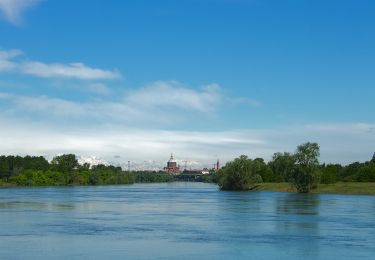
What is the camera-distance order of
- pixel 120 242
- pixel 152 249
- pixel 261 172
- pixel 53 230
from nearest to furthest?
pixel 152 249 < pixel 120 242 < pixel 53 230 < pixel 261 172

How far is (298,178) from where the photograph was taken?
10850 cm

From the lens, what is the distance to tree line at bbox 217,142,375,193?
107 metres

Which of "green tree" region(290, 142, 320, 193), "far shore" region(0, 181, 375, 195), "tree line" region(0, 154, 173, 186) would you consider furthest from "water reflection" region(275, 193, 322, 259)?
"tree line" region(0, 154, 173, 186)

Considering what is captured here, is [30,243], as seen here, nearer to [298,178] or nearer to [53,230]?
[53,230]

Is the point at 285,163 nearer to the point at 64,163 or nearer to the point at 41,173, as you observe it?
the point at 41,173

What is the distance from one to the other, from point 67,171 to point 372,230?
164194 mm

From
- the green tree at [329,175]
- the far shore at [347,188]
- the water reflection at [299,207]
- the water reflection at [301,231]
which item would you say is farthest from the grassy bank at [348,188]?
the water reflection at [301,231]

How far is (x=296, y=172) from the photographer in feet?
354

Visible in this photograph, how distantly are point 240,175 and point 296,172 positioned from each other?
22.1m

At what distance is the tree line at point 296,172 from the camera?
107 m

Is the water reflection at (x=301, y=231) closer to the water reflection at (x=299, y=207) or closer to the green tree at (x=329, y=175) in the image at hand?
the water reflection at (x=299, y=207)

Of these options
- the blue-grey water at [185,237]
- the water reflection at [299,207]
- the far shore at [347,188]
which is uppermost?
the far shore at [347,188]

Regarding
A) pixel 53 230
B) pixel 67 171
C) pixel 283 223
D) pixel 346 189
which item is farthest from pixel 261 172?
pixel 53 230

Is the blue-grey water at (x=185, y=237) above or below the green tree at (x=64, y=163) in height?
below
